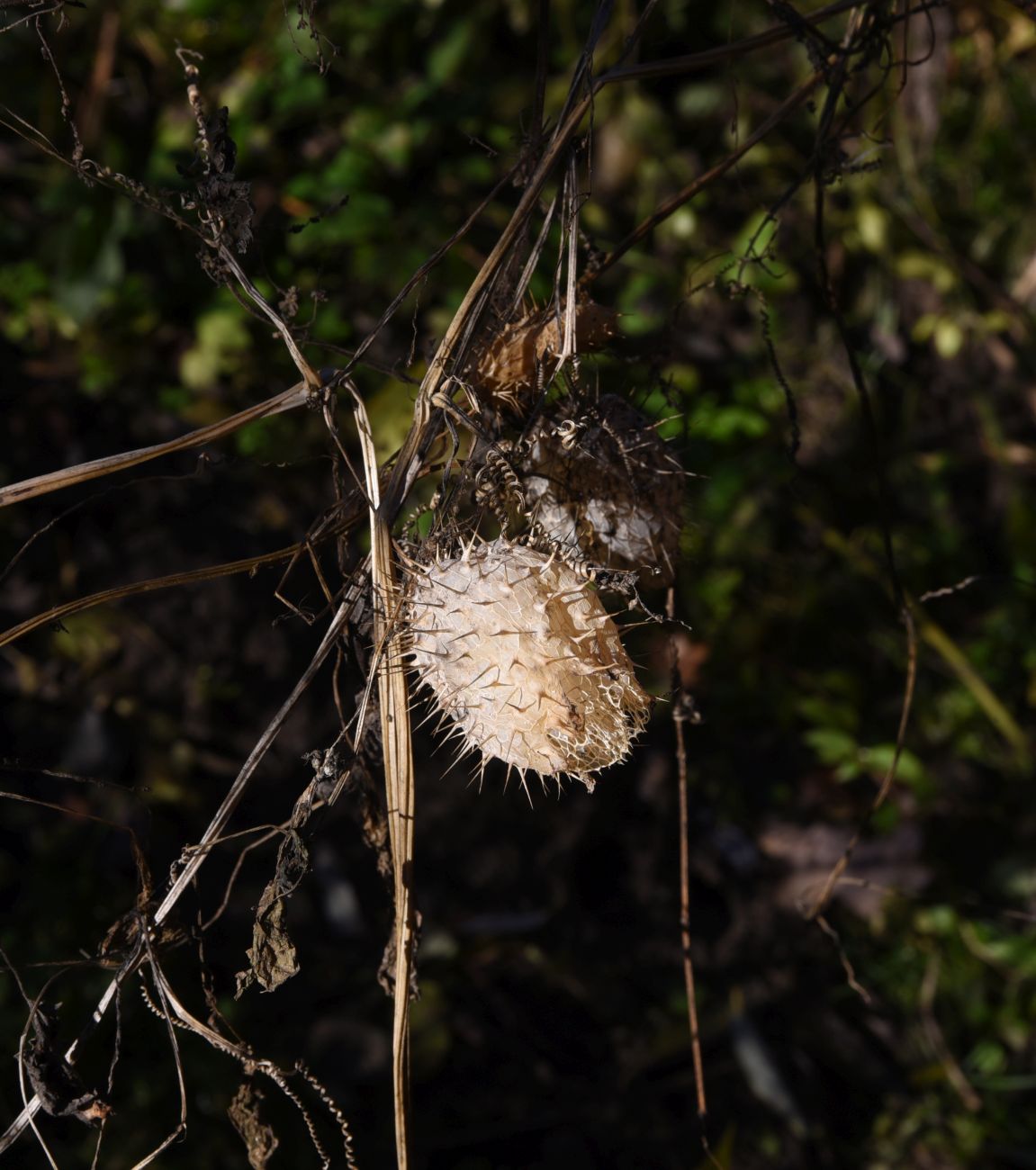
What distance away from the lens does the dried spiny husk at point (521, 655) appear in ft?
3.19

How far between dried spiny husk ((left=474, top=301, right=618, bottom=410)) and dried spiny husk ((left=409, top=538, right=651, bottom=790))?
0.62ft

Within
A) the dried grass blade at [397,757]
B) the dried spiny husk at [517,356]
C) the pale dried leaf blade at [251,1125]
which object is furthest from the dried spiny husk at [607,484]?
the pale dried leaf blade at [251,1125]

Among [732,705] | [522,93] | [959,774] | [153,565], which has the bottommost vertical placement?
[959,774]

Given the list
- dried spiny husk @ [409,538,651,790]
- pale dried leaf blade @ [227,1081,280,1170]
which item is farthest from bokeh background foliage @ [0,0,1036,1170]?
dried spiny husk @ [409,538,651,790]

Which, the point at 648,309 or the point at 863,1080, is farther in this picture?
the point at 648,309

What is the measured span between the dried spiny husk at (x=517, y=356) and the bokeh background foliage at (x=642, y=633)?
1536 millimetres

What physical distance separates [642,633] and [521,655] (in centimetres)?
156

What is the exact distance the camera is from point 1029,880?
9.62 feet

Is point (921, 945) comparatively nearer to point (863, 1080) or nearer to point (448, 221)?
point (863, 1080)

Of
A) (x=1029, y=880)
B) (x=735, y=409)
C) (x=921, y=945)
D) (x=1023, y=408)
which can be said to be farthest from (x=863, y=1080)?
(x=1023, y=408)

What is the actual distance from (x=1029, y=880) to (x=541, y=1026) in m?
1.48

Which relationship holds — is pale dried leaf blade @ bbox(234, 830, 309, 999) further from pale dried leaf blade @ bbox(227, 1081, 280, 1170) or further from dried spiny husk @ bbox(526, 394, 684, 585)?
dried spiny husk @ bbox(526, 394, 684, 585)

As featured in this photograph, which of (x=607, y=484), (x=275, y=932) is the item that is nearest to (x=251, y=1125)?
(x=275, y=932)

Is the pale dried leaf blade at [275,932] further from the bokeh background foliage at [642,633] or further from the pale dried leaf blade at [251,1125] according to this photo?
the bokeh background foliage at [642,633]
